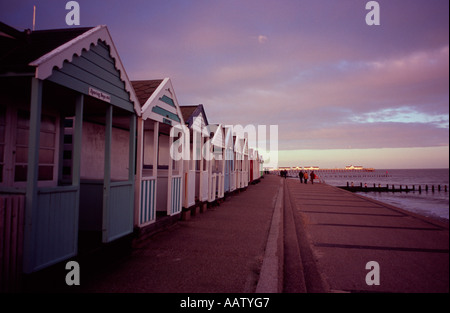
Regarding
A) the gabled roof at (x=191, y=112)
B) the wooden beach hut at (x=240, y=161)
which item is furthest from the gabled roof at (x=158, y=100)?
the wooden beach hut at (x=240, y=161)

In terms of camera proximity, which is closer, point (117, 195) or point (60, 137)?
point (117, 195)

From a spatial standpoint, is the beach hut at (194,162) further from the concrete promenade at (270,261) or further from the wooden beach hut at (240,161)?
the wooden beach hut at (240,161)

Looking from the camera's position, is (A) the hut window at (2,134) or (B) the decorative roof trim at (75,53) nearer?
(B) the decorative roof trim at (75,53)

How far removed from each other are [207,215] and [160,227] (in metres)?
3.28

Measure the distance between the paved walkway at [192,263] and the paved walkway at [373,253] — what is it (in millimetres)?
1060

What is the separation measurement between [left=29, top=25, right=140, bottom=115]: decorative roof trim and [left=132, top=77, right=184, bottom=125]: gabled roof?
0.88m

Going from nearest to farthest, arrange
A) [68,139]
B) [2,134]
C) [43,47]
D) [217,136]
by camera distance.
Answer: [43,47] → [2,134] → [68,139] → [217,136]

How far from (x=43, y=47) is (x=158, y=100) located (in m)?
3.25

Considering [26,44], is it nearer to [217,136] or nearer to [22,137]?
[22,137]

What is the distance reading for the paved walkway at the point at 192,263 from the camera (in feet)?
13.7

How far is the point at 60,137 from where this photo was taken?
20.5 ft

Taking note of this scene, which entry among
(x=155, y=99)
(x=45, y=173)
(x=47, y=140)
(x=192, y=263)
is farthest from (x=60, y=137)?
(x=192, y=263)

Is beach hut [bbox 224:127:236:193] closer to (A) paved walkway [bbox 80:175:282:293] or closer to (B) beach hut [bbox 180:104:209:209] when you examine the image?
(B) beach hut [bbox 180:104:209:209]

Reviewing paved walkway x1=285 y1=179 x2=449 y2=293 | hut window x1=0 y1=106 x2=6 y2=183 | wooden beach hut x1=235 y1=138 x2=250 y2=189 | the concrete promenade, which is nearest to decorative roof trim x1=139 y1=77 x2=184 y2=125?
hut window x1=0 y1=106 x2=6 y2=183
